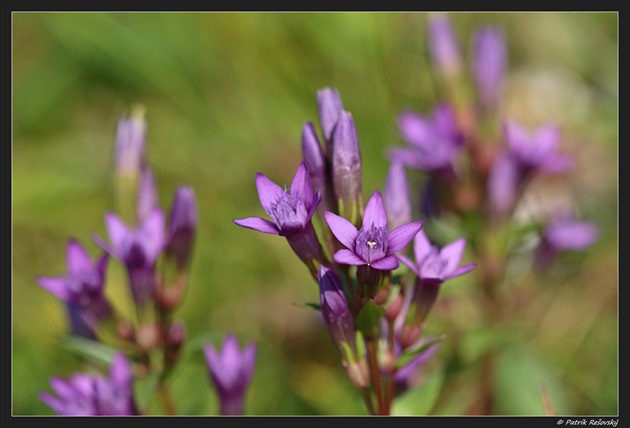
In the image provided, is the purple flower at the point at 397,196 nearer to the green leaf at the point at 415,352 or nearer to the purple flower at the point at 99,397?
the green leaf at the point at 415,352

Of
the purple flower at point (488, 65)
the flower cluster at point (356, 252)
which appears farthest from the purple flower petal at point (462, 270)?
the purple flower at point (488, 65)

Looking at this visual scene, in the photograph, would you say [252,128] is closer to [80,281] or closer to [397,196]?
[80,281]

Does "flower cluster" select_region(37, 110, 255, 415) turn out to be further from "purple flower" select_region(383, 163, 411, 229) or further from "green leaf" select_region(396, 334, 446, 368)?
"purple flower" select_region(383, 163, 411, 229)

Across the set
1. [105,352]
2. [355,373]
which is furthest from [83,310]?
[355,373]

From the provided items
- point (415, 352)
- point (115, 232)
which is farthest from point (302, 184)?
point (115, 232)

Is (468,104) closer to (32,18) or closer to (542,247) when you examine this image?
(542,247)
